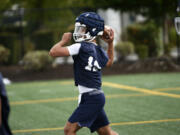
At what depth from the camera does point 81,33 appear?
5.13m

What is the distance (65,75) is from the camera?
18453 mm

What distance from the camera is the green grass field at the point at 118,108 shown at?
731 centimetres

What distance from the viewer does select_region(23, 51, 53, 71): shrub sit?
18125 millimetres

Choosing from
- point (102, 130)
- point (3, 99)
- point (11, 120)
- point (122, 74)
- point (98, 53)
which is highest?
point (98, 53)

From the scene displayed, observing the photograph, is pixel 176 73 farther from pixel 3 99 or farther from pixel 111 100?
pixel 3 99

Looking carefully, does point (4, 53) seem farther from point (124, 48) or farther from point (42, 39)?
point (124, 48)

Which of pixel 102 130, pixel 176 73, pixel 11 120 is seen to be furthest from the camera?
pixel 176 73

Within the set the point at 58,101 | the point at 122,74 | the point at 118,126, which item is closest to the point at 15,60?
the point at 122,74

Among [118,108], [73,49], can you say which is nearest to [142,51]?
[118,108]

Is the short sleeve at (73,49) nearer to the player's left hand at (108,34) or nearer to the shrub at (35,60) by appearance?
the player's left hand at (108,34)

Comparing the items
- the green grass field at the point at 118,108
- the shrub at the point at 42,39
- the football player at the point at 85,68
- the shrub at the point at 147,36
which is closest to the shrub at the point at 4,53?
the shrub at the point at 42,39

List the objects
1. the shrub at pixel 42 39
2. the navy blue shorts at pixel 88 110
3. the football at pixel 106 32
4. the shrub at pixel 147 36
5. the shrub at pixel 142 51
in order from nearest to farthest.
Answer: the navy blue shorts at pixel 88 110 < the football at pixel 106 32 < the shrub at pixel 42 39 < the shrub at pixel 142 51 < the shrub at pixel 147 36

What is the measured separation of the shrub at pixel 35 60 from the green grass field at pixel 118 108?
405cm

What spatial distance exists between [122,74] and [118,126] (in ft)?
37.2
